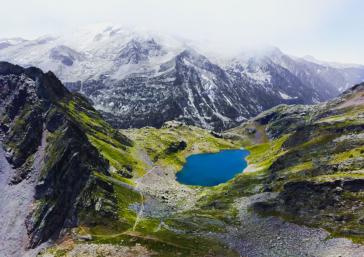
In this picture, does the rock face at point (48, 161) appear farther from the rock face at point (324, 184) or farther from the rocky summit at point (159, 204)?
the rock face at point (324, 184)

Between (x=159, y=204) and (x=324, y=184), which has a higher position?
(x=324, y=184)

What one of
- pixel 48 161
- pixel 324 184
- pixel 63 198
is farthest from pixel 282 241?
pixel 48 161

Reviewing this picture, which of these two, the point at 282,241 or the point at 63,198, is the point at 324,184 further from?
the point at 63,198

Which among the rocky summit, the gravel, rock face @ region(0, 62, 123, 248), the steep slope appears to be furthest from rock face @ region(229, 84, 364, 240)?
rock face @ region(0, 62, 123, 248)

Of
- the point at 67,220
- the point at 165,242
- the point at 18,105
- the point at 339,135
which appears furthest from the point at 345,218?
the point at 18,105

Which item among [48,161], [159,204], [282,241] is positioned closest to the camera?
[282,241]

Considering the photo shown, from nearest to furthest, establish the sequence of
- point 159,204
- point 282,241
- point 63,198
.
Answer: point 282,241 → point 63,198 → point 159,204

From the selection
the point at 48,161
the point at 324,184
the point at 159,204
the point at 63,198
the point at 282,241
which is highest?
the point at 324,184

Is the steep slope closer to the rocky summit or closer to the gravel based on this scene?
the rocky summit

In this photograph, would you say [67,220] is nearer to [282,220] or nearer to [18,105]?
[282,220]
